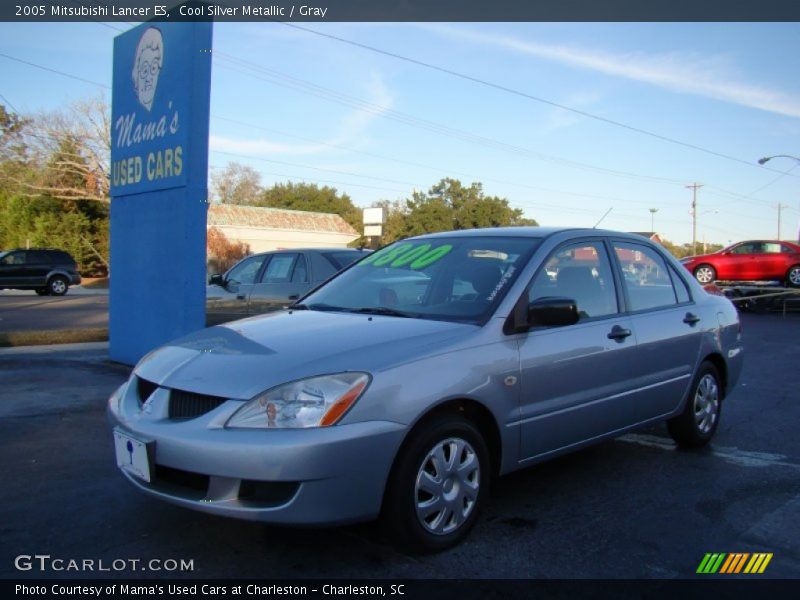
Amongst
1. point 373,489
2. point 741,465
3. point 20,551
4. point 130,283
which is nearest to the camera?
point 373,489

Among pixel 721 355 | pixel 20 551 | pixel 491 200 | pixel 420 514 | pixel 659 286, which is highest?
pixel 491 200

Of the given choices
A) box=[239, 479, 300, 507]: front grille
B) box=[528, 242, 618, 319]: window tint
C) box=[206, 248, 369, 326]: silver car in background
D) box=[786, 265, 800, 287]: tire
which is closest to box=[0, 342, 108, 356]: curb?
box=[206, 248, 369, 326]: silver car in background

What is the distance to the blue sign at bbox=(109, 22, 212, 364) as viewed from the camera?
7770mm

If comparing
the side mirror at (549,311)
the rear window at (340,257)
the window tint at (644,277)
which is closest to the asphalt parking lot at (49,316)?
the rear window at (340,257)

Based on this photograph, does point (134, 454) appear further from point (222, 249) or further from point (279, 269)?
point (222, 249)

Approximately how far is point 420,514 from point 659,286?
2.91m

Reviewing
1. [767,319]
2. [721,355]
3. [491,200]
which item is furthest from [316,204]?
[721,355]

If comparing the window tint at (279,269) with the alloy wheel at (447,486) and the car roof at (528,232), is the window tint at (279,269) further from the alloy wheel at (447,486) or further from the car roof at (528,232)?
the alloy wheel at (447,486)

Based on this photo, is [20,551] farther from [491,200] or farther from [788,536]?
[491,200]

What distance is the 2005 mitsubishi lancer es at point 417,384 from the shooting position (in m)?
3.02

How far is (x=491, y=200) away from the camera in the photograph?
57.4 m

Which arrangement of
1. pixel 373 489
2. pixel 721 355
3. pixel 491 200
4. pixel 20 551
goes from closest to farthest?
pixel 373 489
pixel 20 551
pixel 721 355
pixel 491 200

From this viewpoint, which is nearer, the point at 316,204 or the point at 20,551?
the point at 20,551

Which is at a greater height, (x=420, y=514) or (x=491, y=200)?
(x=491, y=200)
